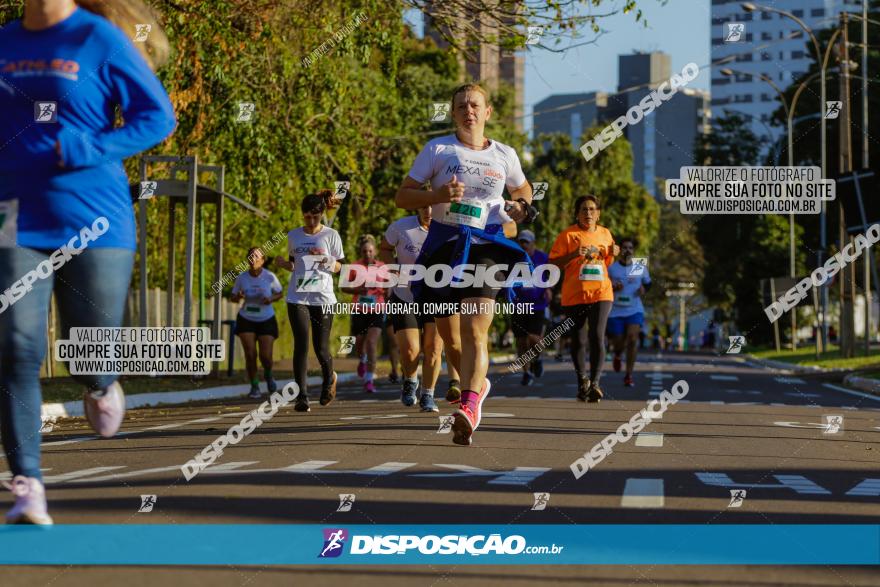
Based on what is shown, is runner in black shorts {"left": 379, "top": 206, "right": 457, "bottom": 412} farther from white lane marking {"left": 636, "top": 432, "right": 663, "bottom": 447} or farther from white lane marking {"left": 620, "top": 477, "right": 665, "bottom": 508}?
white lane marking {"left": 620, "top": 477, "right": 665, "bottom": 508}

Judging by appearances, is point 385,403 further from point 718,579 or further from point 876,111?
point 876,111

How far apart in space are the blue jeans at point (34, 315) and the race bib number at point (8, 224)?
1.0 inches

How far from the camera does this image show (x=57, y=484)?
7539 millimetres

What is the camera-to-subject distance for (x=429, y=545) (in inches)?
213

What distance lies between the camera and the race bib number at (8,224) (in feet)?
16.7

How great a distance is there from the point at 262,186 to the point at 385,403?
8278 mm

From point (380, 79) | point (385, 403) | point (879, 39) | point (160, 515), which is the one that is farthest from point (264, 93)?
point (879, 39)

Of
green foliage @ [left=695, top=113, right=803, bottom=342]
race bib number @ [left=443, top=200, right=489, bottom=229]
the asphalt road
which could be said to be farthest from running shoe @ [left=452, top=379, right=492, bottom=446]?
green foliage @ [left=695, top=113, right=803, bottom=342]

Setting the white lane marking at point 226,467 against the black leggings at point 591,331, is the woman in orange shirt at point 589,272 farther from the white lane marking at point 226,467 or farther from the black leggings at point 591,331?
the white lane marking at point 226,467

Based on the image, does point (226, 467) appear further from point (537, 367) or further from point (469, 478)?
point (537, 367)

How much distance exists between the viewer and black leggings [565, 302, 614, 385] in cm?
1549

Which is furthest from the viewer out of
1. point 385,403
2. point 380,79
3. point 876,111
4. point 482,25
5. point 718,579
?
point 876,111

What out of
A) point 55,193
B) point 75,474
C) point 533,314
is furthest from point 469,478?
point 533,314

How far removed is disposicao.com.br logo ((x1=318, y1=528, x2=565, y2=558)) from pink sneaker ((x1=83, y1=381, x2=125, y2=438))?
89 cm
